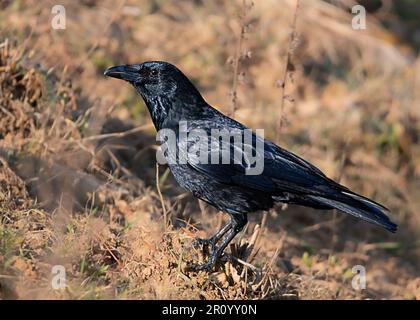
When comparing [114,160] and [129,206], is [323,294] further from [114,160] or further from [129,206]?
[114,160]

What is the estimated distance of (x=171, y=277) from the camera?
500cm

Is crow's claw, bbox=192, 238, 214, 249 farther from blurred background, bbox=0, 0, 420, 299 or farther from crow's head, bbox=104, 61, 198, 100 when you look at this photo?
crow's head, bbox=104, 61, 198, 100

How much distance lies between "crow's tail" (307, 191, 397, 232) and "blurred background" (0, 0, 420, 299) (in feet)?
1.77

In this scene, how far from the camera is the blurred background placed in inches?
203

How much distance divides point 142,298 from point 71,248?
0.63 meters

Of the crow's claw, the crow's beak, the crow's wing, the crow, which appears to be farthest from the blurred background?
the crow's beak

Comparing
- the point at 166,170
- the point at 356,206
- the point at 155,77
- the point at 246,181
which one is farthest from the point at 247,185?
the point at 166,170

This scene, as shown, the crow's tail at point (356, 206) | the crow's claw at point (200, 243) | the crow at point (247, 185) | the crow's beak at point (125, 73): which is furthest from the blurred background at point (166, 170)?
the crow's beak at point (125, 73)

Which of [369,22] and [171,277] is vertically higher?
[369,22]

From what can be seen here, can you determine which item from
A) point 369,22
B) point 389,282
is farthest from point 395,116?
point 389,282

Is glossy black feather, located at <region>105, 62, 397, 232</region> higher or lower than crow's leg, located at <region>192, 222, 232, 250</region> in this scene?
higher

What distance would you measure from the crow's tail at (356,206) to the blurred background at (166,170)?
54 centimetres

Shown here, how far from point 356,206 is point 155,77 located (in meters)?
1.72

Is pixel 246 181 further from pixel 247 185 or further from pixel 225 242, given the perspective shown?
pixel 225 242
